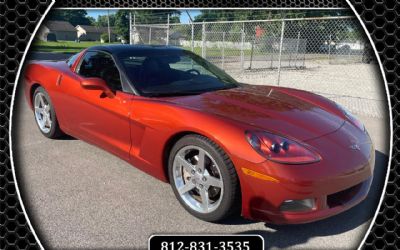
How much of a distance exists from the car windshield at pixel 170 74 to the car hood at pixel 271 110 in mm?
207

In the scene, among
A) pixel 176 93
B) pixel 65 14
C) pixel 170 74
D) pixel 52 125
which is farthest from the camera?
pixel 52 125

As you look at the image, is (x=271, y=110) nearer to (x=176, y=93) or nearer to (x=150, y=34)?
(x=176, y=93)

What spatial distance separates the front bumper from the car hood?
21 cm

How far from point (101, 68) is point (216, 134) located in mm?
1840

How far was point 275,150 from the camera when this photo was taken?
7.45 ft

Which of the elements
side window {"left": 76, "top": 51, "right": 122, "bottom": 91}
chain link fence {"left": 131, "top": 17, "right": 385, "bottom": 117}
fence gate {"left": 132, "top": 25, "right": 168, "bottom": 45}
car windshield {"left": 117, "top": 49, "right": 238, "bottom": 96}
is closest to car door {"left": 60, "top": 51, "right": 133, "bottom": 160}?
side window {"left": 76, "top": 51, "right": 122, "bottom": 91}

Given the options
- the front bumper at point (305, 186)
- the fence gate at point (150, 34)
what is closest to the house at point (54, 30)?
the front bumper at point (305, 186)

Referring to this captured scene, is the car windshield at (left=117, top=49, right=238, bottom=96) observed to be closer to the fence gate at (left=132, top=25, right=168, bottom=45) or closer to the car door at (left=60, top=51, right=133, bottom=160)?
the car door at (left=60, top=51, right=133, bottom=160)

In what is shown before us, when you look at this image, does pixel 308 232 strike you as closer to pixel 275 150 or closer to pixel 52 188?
pixel 275 150

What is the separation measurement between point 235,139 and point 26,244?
1674 millimetres

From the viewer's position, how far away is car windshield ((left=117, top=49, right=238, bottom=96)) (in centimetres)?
316

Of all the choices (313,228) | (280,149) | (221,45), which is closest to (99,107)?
(280,149)

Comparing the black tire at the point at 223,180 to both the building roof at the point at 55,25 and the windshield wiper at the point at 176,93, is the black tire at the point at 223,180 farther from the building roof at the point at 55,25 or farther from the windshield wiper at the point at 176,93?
the building roof at the point at 55,25

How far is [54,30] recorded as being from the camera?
14.5m
